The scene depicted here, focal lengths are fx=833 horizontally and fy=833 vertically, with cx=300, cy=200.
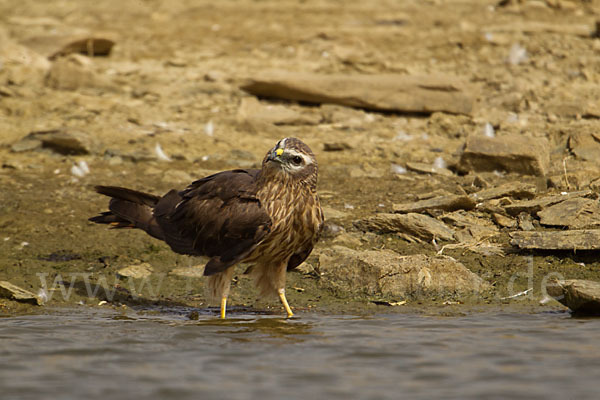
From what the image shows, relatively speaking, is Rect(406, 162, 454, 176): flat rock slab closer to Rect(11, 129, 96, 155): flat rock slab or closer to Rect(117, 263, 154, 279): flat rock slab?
Rect(117, 263, 154, 279): flat rock slab

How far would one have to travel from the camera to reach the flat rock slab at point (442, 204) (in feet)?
23.4

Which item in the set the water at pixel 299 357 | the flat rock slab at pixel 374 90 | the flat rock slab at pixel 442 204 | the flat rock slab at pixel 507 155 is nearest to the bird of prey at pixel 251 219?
the water at pixel 299 357

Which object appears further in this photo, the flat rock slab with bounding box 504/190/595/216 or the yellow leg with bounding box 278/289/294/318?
the flat rock slab with bounding box 504/190/595/216

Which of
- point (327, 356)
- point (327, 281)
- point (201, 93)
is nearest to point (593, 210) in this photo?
point (327, 281)

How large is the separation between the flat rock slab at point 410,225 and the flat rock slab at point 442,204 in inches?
6.0

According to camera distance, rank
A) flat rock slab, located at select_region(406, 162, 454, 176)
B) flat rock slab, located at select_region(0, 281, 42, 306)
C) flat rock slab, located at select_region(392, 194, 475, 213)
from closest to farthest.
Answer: flat rock slab, located at select_region(0, 281, 42, 306) → flat rock slab, located at select_region(392, 194, 475, 213) → flat rock slab, located at select_region(406, 162, 454, 176)

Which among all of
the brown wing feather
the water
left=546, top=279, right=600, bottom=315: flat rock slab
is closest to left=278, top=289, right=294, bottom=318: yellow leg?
the water

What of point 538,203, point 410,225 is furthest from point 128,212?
point 538,203

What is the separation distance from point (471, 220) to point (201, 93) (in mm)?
4651

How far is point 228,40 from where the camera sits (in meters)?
12.4

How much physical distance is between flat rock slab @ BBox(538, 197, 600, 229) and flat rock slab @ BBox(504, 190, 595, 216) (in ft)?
0.17

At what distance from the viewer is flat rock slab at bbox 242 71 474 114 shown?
9.58 meters

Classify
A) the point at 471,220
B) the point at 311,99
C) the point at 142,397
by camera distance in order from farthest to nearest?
the point at 311,99, the point at 471,220, the point at 142,397

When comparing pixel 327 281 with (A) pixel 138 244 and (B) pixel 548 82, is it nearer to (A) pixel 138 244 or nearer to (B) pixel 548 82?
(A) pixel 138 244
